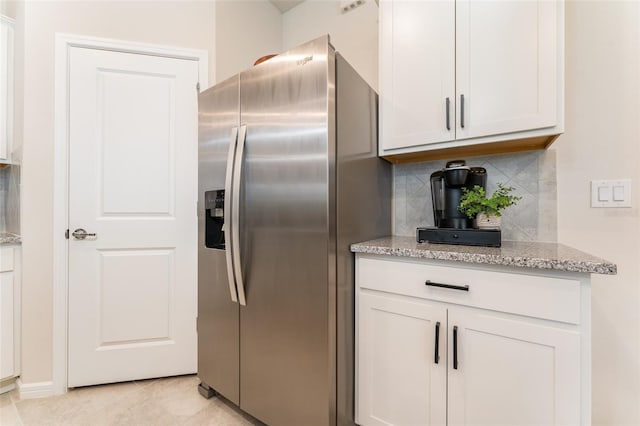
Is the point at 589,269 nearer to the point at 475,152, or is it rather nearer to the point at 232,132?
the point at 475,152

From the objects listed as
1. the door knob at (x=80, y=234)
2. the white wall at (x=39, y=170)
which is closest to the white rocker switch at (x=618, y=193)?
the door knob at (x=80, y=234)

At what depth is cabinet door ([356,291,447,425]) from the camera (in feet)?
4.06

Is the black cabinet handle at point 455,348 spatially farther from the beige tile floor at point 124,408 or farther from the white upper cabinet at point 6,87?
the white upper cabinet at point 6,87

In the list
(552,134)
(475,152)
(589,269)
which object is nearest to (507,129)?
(552,134)

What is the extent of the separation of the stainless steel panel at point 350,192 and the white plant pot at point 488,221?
1.70ft

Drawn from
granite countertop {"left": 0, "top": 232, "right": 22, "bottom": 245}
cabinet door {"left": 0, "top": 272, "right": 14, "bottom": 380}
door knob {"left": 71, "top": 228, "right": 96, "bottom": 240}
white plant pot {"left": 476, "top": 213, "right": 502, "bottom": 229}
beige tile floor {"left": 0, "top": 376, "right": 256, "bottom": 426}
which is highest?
white plant pot {"left": 476, "top": 213, "right": 502, "bottom": 229}

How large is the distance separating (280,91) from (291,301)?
37.7 inches

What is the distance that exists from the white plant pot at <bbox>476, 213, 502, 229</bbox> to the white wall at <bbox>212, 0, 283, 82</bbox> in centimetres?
193

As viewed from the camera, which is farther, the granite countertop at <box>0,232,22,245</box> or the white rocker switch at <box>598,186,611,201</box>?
the granite countertop at <box>0,232,22,245</box>

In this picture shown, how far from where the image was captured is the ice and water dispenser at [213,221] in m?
1.75

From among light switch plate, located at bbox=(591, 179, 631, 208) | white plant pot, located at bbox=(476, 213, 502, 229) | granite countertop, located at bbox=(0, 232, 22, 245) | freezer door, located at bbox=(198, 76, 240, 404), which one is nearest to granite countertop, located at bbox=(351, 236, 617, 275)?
white plant pot, located at bbox=(476, 213, 502, 229)

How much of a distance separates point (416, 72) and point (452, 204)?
2.22 ft

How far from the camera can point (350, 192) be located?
4.69 ft

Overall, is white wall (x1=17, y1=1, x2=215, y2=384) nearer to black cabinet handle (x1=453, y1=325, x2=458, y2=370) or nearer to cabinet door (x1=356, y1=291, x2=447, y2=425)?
cabinet door (x1=356, y1=291, x2=447, y2=425)
